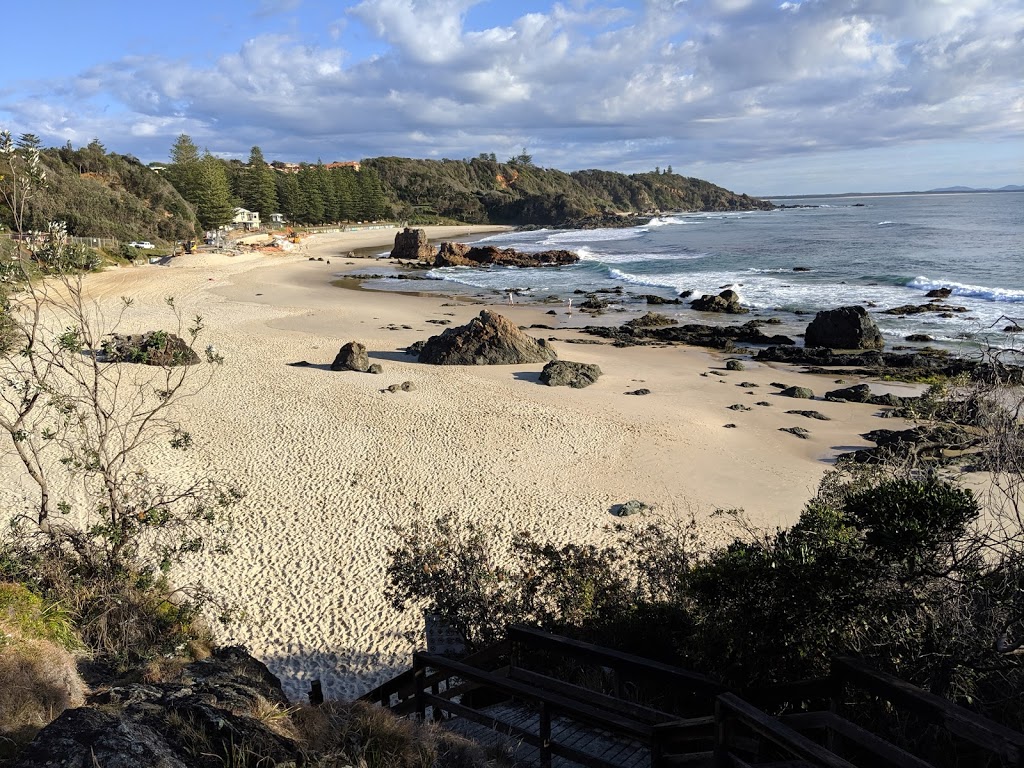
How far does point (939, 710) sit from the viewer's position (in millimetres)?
3629

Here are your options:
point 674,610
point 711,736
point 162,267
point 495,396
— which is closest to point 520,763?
point 711,736

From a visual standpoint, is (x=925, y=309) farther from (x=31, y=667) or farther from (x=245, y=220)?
(x=245, y=220)

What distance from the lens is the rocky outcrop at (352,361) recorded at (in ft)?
75.3

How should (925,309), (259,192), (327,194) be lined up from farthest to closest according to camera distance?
1. (327,194)
2. (259,192)
3. (925,309)

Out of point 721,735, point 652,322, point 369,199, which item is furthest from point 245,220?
point 721,735

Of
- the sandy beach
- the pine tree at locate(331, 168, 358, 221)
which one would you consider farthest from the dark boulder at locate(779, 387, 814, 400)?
the pine tree at locate(331, 168, 358, 221)

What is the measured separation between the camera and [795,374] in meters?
23.4

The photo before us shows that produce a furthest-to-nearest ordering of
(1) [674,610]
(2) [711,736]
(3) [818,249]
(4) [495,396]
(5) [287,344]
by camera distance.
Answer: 1. (3) [818,249]
2. (5) [287,344]
3. (4) [495,396]
4. (1) [674,610]
5. (2) [711,736]

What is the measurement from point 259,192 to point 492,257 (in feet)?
139

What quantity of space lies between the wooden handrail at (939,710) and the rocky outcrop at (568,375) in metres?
17.4

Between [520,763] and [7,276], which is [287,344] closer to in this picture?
[7,276]

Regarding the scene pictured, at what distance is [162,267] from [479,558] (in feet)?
160

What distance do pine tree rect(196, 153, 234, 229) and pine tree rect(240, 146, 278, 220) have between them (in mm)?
16570

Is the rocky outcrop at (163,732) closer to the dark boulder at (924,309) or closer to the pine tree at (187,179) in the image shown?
the dark boulder at (924,309)
